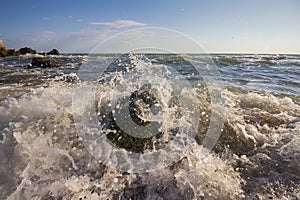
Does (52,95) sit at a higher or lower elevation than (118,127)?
higher

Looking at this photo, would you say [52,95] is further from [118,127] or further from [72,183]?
[72,183]

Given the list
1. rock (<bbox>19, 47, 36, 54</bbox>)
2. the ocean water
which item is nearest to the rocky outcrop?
rock (<bbox>19, 47, 36, 54</bbox>)

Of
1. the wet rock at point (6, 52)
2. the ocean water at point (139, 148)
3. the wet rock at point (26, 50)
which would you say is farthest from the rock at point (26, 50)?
the ocean water at point (139, 148)

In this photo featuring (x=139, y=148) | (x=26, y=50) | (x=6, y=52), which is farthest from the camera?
(x=26, y=50)

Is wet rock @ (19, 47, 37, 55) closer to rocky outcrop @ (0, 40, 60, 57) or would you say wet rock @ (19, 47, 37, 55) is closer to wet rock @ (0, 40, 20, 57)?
rocky outcrop @ (0, 40, 60, 57)

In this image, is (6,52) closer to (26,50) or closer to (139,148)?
(26,50)

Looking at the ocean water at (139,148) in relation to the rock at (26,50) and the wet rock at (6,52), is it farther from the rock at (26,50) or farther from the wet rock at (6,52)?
the rock at (26,50)

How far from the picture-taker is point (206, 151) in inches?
109

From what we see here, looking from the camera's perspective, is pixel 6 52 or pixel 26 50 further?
pixel 26 50

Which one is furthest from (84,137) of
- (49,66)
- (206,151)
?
(49,66)

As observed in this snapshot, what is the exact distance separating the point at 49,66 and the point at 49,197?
524 inches

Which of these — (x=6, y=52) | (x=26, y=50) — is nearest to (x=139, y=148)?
(x=6, y=52)

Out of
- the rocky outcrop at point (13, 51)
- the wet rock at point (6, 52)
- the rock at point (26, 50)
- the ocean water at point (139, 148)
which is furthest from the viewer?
the rock at point (26, 50)

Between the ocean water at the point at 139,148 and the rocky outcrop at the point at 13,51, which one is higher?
the ocean water at the point at 139,148
